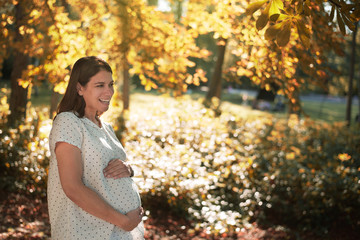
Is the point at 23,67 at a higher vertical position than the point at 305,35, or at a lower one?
lower

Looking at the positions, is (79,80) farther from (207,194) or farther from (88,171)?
(207,194)

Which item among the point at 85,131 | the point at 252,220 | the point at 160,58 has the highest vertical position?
the point at 160,58

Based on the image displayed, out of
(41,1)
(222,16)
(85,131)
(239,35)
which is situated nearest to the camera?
(85,131)

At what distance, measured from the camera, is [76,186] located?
187 cm

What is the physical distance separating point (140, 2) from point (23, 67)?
10.2 ft

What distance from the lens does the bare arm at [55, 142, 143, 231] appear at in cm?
186

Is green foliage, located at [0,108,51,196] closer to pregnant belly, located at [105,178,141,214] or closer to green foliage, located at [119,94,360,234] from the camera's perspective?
green foliage, located at [119,94,360,234]

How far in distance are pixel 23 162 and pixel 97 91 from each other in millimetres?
4073

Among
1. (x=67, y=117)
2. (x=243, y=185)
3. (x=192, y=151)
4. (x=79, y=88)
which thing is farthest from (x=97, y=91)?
(x=243, y=185)

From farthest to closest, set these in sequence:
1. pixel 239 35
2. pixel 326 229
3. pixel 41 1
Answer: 1. pixel 41 1
2. pixel 326 229
3. pixel 239 35

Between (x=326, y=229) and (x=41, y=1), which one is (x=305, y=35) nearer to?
(x=326, y=229)

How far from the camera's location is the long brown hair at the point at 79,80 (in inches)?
83.8

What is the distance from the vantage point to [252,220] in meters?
5.87

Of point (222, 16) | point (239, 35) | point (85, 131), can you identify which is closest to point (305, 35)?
point (85, 131)
